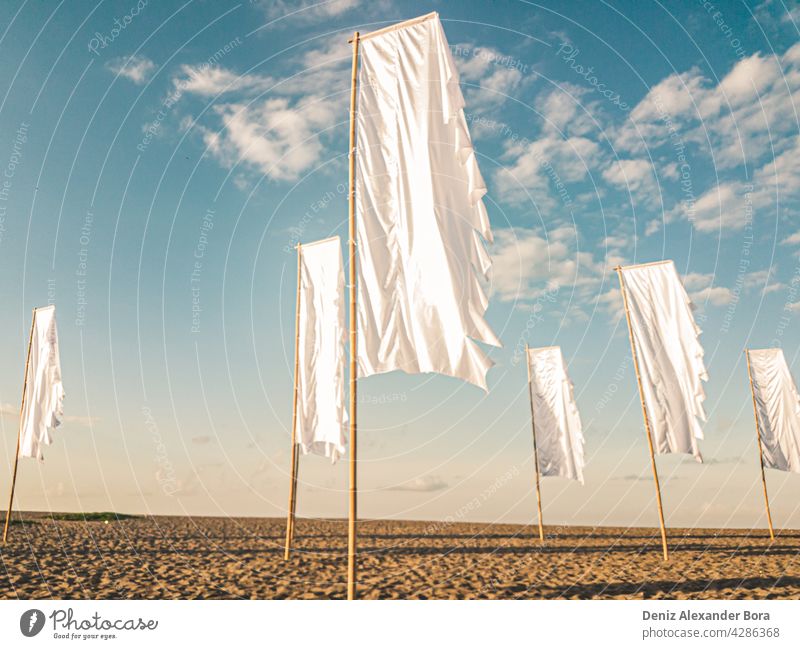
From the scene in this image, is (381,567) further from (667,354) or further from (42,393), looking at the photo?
(42,393)

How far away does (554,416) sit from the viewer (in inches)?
1068

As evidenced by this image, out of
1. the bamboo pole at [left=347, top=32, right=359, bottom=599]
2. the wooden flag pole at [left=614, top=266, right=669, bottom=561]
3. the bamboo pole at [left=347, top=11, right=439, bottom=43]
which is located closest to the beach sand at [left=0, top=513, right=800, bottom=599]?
the wooden flag pole at [left=614, top=266, right=669, bottom=561]

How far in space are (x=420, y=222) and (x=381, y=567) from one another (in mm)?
13376

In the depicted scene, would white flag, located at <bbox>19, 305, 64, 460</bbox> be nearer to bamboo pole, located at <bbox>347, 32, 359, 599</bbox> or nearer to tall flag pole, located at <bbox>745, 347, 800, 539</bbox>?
bamboo pole, located at <bbox>347, 32, 359, 599</bbox>

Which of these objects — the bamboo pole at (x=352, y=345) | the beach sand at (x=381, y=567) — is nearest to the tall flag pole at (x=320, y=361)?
the beach sand at (x=381, y=567)

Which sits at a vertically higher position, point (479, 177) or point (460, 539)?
point (479, 177)

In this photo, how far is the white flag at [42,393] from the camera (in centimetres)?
2178

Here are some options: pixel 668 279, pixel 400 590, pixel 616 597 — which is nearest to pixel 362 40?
pixel 400 590

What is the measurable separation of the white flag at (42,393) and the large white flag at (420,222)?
18.6m

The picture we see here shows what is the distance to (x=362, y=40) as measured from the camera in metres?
9.36

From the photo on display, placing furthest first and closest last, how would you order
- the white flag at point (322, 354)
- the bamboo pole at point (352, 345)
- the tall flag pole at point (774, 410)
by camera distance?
the tall flag pole at point (774, 410), the white flag at point (322, 354), the bamboo pole at point (352, 345)

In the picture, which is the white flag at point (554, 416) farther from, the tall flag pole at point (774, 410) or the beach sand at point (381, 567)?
the tall flag pole at point (774, 410)
